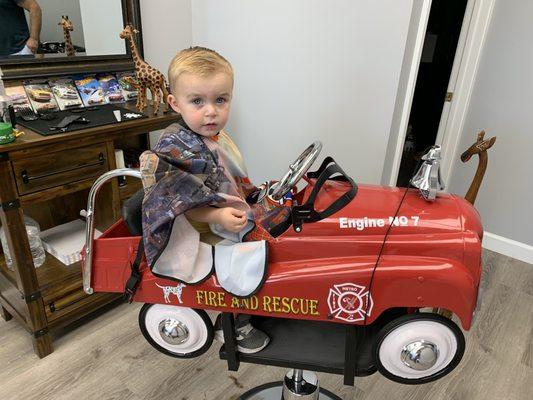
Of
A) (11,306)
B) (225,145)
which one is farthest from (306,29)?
(11,306)

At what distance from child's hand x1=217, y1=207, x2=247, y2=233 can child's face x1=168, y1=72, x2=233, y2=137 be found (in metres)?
0.19

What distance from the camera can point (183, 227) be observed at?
82 centimetres

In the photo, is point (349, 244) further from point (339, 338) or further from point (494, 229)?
point (494, 229)

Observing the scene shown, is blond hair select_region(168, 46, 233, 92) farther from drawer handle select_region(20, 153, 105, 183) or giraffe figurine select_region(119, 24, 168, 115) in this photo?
giraffe figurine select_region(119, 24, 168, 115)

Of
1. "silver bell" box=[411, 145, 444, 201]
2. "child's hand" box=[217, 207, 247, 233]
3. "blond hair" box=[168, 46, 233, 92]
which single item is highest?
"blond hair" box=[168, 46, 233, 92]

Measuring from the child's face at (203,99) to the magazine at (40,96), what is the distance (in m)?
1.01

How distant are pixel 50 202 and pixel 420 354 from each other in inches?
64.3

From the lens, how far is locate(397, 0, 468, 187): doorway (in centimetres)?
222

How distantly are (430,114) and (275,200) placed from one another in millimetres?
2025

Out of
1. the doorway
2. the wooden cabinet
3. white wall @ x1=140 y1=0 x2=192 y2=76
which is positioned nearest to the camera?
the wooden cabinet

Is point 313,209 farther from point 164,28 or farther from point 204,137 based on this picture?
point 164,28

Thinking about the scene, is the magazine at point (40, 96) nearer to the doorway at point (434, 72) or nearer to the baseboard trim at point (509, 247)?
the doorway at point (434, 72)

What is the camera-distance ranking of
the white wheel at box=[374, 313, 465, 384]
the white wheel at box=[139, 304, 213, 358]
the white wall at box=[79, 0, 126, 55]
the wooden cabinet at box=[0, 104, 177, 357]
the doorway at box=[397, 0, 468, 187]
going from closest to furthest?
the white wheel at box=[374, 313, 465, 384], the white wheel at box=[139, 304, 213, 358], the wooden cabinet at box=[0, 104, 177, 357], the white wall at box=[79, 0, 126, 55], the doorway at box=[397, 0, 468, 187]

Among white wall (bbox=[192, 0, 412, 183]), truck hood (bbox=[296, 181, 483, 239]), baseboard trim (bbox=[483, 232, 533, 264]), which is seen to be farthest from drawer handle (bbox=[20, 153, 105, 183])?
baseboard trim (bbox=[483, 232, 533, 264])
